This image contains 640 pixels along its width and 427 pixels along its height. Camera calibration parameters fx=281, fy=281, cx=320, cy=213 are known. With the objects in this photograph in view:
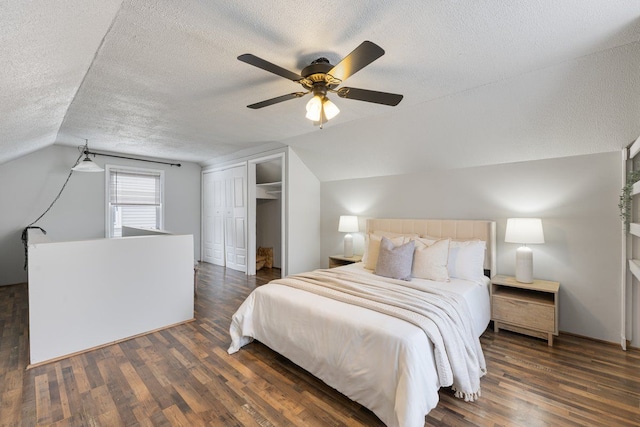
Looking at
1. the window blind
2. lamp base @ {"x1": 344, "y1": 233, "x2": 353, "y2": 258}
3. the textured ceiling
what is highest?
the textured ceiling

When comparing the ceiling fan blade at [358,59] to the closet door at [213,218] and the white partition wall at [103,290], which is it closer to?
the white partition wall at [103,290]

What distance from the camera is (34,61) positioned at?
1.65 metres

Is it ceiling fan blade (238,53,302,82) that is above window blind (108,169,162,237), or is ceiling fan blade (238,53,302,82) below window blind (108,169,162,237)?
above

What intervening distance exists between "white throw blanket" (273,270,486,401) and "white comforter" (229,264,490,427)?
0.22 feet

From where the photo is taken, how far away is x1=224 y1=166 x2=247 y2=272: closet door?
559 cm

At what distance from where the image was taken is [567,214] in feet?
9.58

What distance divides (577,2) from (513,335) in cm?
284

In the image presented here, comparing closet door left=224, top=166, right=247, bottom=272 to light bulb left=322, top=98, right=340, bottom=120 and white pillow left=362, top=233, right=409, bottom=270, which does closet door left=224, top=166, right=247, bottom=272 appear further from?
light bulb left=322, top=98, right=340, bottom=120

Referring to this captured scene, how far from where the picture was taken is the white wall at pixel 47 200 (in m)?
4.61

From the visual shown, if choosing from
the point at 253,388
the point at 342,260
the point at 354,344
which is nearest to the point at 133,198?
the point at 342,260

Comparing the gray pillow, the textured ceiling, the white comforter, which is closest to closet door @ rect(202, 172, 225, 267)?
the textured ceiling

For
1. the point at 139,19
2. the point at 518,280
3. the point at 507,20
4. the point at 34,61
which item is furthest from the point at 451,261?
the point at 34,61

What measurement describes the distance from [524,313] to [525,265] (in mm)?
478

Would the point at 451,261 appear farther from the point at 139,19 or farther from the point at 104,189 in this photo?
the point at 104,189
